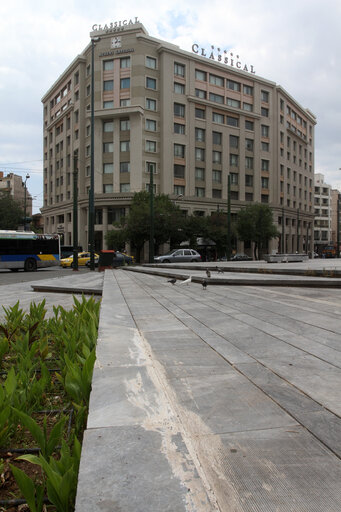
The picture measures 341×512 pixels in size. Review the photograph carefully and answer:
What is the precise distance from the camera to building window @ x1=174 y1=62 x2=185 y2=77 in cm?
4931

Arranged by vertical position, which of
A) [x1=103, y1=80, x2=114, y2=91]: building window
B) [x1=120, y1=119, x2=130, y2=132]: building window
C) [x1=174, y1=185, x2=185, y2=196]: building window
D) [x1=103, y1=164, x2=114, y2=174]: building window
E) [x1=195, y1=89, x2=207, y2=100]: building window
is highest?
[x1=195, y1=89, x2=207, y2=100]: building window

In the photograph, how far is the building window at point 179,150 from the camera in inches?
1946

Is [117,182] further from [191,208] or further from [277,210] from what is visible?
[277,210]

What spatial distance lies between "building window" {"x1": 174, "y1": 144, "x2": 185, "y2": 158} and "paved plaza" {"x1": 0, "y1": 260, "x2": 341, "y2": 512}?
155ft

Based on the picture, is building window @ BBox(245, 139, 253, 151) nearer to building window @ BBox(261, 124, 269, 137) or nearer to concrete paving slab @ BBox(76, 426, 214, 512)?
building window @ BBox(261, 124, 269, 137)

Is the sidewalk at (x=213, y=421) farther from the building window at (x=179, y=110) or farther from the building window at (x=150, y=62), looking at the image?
the building window at (x=150, y=62)

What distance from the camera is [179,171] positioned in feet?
164

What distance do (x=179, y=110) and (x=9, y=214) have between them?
30063 mm

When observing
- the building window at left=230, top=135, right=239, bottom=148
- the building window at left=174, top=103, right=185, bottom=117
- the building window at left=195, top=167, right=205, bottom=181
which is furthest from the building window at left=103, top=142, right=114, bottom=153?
the building window at left=230, top=135, right=239, bottom=148

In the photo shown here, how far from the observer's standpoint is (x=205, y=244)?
4494 centimetres

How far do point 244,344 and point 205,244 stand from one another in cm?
4134

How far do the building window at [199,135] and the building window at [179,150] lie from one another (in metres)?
2.99

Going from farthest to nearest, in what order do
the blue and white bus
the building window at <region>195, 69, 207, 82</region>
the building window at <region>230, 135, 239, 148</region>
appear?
the building window at <region>230, 135, 239, 148</region> → the building window at <region>195, 69, 207, 82</region> → the blue and white bus

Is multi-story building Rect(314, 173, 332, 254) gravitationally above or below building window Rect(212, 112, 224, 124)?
below
